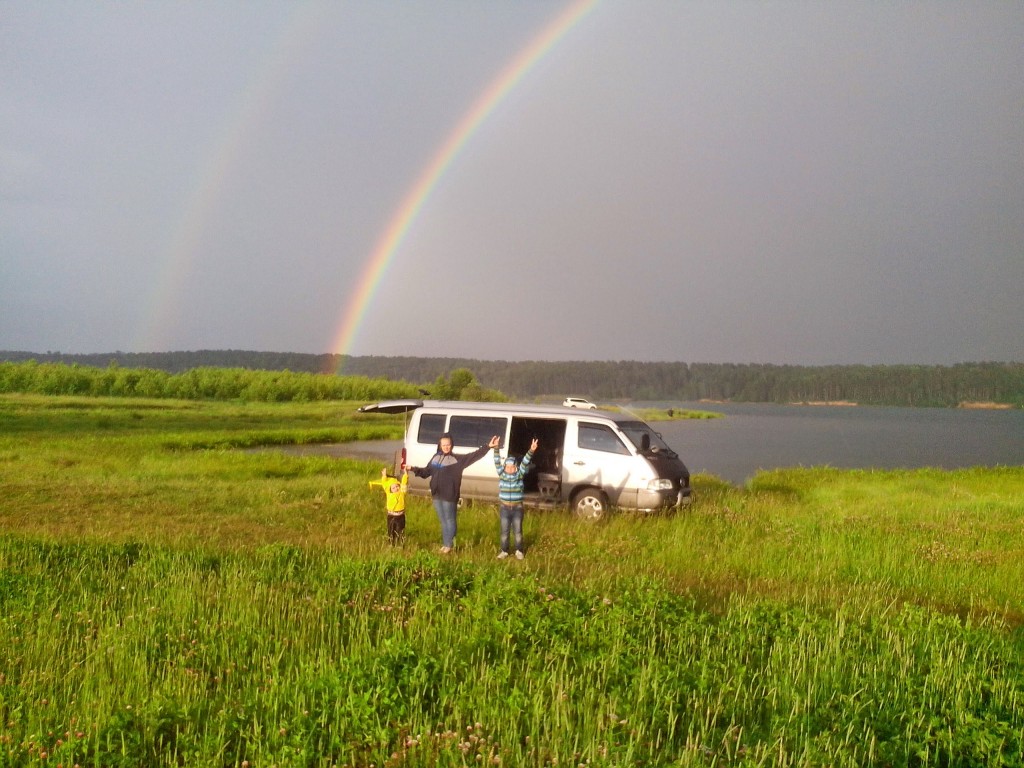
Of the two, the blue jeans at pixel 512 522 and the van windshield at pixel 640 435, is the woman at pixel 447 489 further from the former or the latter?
the van windshield at pixel 640 435

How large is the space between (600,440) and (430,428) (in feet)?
11.3

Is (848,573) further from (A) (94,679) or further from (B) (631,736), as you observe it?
(A) (94,679)

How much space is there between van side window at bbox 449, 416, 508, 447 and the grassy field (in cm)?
289

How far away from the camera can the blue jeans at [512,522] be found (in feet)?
37.4

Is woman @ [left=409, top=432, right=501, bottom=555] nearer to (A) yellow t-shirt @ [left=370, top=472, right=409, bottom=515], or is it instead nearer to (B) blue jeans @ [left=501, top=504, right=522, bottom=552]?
(A) yellow t-shirt @ [left=370, top=472, right=409, bottom=515]

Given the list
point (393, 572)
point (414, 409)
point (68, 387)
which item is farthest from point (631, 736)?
point (68, 387)

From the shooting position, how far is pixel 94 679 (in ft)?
17.3

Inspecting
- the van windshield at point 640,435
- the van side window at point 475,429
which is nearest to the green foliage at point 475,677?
the van windshield at point 640,435

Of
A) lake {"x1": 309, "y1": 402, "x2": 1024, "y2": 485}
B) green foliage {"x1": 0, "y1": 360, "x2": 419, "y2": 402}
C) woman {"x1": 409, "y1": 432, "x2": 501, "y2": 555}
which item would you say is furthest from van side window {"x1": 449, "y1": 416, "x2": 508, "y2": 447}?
green foliage {"x1": 0, "y1": 360, "x2": 419, "y2": 402}

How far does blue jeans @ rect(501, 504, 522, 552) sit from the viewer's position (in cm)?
1140

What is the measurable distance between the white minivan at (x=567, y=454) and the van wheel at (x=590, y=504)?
18 mm

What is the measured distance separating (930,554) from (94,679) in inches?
458

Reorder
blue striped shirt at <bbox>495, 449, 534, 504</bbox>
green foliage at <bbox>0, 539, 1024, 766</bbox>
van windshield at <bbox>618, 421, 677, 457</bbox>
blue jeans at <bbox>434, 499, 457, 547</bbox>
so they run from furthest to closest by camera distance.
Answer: van windshield at <bbox>618, 421, 677, 457</bbox> < blue jeans at <bbox>434, 499, 457, 547</bbox> < blue striped shirt at <bbox>495, 449, 534, 504</bbox> < green foliage at <bbox>0, 539, 1024, 766</bbox>

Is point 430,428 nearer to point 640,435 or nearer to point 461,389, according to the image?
point 640,435
